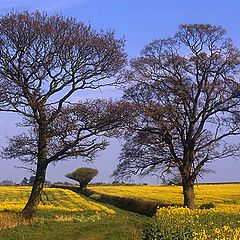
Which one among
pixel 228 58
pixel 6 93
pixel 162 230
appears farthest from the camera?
pixel 228 58

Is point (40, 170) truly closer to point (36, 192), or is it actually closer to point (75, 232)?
point (36, 192)

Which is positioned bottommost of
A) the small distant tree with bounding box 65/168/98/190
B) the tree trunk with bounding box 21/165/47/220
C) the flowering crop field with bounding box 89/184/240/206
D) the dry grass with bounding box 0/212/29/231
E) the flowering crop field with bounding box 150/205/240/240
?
the flowering crop field with bounding box 150/205/240/240

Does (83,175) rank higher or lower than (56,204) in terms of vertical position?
higher

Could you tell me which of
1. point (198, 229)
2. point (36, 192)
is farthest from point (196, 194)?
point (198, 229)

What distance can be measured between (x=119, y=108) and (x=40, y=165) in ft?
16.3

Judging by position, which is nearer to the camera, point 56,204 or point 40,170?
point 40,170

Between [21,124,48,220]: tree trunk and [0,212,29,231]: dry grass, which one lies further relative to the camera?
[21,124,48,220]: tree trunk

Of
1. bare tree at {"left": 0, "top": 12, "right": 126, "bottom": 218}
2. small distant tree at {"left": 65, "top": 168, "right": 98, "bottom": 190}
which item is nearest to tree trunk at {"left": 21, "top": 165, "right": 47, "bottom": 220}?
bare tree at {"left": 0, "top": 12, "right": 126, "bottom": 218}

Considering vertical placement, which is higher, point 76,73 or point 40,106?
point 76,73

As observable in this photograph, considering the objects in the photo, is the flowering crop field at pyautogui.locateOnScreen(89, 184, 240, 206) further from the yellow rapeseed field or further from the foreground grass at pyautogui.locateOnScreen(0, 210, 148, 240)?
the foreground grass at pyautogui.locateOnScreen(0, 210, 148, 240)

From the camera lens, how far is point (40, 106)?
2778 centimetres

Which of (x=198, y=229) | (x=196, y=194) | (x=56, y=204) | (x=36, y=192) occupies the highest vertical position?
(x=196, y=194)

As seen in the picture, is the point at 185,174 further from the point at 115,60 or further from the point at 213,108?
the point at 115,60

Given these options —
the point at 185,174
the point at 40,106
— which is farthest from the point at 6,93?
the point at 185,174
